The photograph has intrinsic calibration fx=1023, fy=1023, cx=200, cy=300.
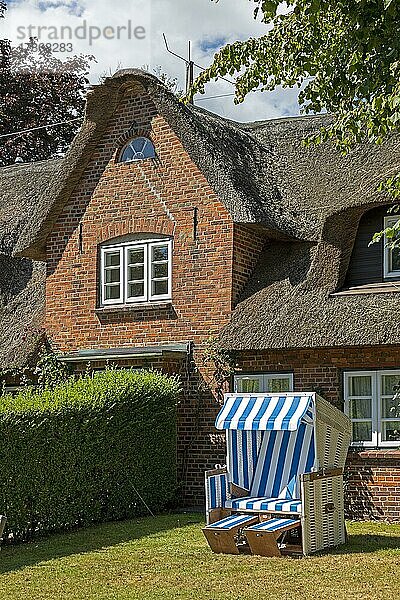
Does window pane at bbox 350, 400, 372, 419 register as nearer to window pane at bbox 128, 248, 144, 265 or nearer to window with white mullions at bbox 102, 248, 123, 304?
window pane at bbox 128, 248, 144, 265

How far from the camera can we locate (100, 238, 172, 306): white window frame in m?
18.3

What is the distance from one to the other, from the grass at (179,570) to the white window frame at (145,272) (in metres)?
5.05

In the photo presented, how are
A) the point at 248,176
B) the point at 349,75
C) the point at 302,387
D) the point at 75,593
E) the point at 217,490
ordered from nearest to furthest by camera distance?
the point at 349,75, the point at 75,593, the point at 217,490, the point at 302,387, the point at 248,176

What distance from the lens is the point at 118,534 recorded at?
14.6 metres

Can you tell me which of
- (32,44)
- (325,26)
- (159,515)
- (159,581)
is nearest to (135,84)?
(159,515)

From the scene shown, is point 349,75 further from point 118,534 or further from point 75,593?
point 118,534

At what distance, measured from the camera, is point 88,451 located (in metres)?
15.2

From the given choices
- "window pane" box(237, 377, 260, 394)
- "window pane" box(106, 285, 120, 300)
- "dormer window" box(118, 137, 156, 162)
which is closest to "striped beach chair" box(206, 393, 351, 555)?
"window pane" box(237, 377, 260, 394)

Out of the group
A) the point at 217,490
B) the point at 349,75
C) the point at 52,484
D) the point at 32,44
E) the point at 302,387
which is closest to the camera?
the point at 349,75

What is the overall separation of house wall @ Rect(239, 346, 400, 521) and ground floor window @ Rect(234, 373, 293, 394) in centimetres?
19

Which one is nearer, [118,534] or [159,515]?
[118,534]

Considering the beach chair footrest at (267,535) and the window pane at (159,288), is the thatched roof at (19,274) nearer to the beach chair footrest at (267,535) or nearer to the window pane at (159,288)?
the window pane at (159,288)

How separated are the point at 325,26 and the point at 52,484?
25.1 feet

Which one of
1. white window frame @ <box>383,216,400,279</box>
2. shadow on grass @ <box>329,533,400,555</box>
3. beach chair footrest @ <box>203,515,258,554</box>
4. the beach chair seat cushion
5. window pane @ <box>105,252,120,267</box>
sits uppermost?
window pane @ <box>105,252,120,267</box>
